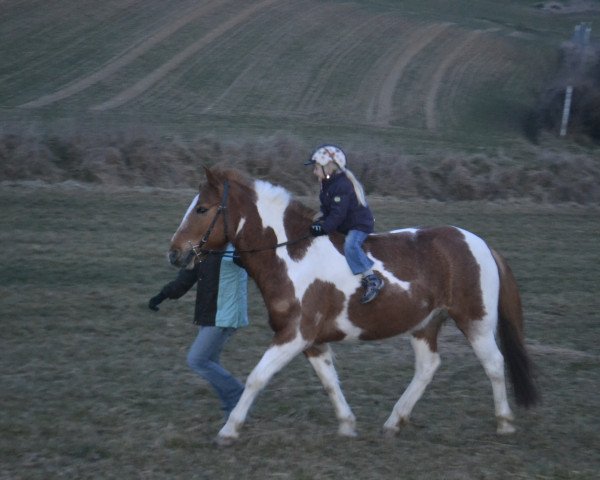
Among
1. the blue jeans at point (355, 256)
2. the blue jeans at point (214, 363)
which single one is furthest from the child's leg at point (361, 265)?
the blue jeans at point (214, 363)

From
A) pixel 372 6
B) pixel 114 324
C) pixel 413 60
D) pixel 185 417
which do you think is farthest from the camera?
pixel 372 6

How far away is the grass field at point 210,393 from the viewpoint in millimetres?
5332

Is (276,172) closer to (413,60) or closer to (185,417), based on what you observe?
(185,417)

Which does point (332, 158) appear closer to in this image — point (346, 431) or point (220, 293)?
point (220, 293)

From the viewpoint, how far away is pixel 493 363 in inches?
239

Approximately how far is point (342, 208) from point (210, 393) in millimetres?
2055

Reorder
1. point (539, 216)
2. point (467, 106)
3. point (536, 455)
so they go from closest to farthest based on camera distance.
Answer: point (536, 455)
point (539, 216)
point (467, 106)

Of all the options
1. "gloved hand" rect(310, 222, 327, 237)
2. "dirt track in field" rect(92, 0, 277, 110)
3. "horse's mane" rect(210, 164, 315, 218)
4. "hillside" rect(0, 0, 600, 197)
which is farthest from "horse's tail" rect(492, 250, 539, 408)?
"dirt track in field" rect(92, 0, 277, 110)

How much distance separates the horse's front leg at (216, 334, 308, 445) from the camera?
549cm

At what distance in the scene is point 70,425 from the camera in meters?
5.82

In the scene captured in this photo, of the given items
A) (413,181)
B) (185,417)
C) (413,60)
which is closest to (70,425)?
(185,417)

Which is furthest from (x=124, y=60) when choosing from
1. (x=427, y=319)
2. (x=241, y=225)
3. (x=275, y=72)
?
(x=427, y=319)

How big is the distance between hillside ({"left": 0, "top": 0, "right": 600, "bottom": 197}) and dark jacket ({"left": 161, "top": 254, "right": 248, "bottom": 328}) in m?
14.2

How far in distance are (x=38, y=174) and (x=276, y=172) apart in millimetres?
4610
